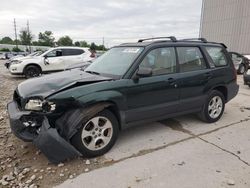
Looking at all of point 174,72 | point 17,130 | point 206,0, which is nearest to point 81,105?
point 17,130

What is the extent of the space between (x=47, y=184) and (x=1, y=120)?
2887 millimetres

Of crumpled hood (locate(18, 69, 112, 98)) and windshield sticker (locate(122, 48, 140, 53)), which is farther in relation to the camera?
windshield sticker (locate(122, 48, 140, 53))

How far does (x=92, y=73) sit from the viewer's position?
14.0 ft

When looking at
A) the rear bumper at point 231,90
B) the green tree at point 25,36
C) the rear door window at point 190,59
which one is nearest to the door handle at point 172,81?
the rear door window at point 190,59

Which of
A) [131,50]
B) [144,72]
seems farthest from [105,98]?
[131,50]

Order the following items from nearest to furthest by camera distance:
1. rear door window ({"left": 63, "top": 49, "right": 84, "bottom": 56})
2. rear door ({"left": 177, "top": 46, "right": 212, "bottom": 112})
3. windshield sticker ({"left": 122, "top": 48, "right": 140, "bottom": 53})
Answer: windshield sticker ({"left": 122, "top": 48, "right": 140, "bottom": 53}) < rear door ({"left": 177, "top": 46, "right": 212, "bottom": 112}) < rear door window ({"left": 63, "top": 49, "right": 84, "bottom": 56})

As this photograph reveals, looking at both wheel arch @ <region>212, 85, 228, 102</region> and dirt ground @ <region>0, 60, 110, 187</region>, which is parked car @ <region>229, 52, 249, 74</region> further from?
dirt ground @ <region>0, 60, 110, 187</region>

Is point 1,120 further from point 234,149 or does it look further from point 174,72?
point 234,149

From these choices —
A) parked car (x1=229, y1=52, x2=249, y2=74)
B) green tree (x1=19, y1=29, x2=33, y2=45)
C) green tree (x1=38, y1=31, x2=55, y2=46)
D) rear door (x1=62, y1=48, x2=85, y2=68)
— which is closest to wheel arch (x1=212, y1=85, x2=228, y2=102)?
rear door (x1=62, y1=48, x2=85, y2=68)

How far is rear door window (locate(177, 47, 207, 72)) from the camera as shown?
4.49m

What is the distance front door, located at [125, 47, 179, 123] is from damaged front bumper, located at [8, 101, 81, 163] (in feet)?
3.54

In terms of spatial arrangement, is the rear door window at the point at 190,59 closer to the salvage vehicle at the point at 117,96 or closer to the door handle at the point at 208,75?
the salvage vehicle at the point at 117,96

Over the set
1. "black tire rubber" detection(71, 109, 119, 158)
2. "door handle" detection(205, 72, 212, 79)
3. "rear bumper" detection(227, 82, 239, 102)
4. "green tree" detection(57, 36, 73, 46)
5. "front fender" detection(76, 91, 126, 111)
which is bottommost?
"black tire rubber" detection(71, 109, 119, 158)

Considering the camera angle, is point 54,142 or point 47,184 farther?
point 54,142
